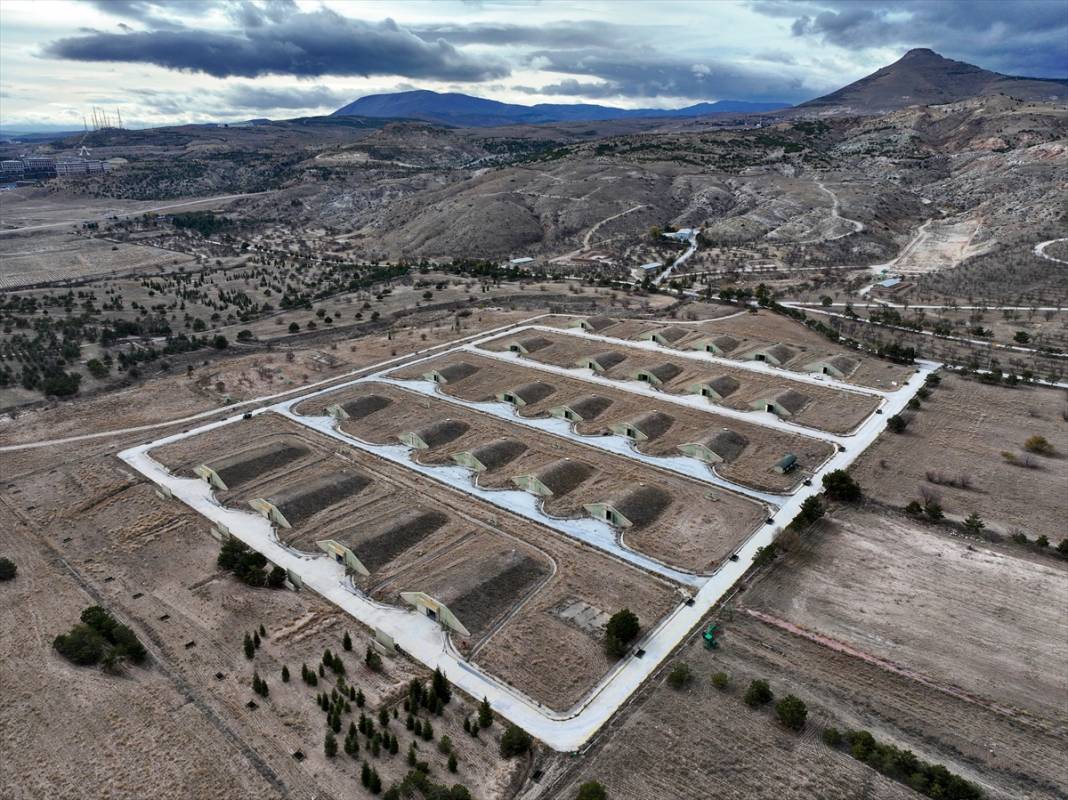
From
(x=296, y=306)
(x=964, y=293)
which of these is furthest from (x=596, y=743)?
(x=964, y=293)

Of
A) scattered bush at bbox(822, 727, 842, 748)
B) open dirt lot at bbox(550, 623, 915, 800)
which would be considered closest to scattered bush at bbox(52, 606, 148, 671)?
open dirt lot at bbox(550, 623, 915, 800)

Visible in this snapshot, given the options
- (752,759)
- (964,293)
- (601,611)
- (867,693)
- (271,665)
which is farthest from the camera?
(964,293)

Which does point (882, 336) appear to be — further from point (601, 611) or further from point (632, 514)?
point (601, 611)

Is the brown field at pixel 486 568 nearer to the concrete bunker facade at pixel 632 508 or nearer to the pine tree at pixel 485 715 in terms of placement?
Answer: the pine tree at pixel 485 715

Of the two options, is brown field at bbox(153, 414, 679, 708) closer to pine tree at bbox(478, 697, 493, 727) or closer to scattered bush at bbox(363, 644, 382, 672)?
pine tree at bbox(478, 697, 493, 727)

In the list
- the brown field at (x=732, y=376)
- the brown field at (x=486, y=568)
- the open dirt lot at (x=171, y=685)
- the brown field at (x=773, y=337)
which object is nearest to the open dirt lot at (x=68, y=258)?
the brown field at (x=732, y=376)

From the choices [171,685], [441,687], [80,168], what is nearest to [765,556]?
[441,687]

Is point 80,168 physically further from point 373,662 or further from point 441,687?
point 441,687
